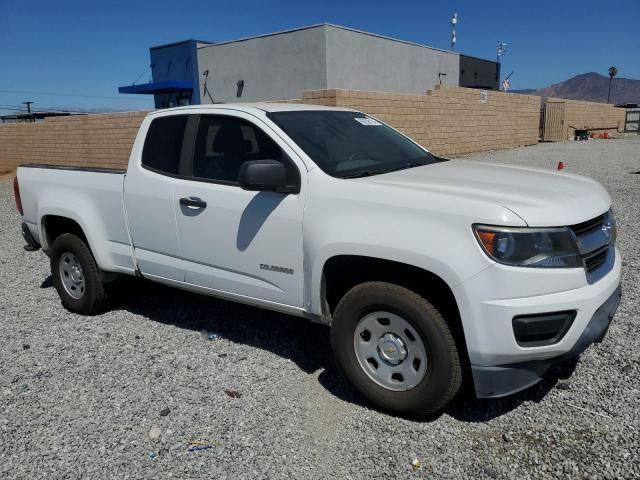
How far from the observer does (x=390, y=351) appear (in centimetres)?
330

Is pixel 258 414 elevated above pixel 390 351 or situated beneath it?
situated beneath

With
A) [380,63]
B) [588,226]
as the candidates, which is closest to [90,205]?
[588,226]

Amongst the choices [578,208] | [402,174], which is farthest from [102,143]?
[578,208]

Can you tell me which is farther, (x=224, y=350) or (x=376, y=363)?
(x=224, y=350)

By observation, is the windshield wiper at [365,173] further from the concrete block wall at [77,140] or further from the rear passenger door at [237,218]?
the concrete block wall at [77,140]

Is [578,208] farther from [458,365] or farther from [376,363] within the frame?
[376,363]

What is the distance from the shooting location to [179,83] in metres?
36.3

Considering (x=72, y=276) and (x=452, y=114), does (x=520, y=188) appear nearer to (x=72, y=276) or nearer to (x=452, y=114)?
(x=72, y=276)

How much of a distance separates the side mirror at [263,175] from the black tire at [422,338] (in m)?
0.84

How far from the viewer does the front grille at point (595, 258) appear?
3058 millimetres

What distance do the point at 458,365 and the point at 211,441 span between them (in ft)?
4.85

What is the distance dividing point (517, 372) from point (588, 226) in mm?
920

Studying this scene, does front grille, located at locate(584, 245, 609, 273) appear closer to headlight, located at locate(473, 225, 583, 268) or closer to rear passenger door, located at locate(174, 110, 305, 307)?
headlight, located at locate(473, 225, 583, 268)

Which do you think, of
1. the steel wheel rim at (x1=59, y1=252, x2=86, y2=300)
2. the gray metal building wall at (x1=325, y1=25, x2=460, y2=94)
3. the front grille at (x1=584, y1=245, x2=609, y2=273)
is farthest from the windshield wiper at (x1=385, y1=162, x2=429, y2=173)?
the gray metal building wall at (x1=325, y1=25, x2=460, y2=94)
